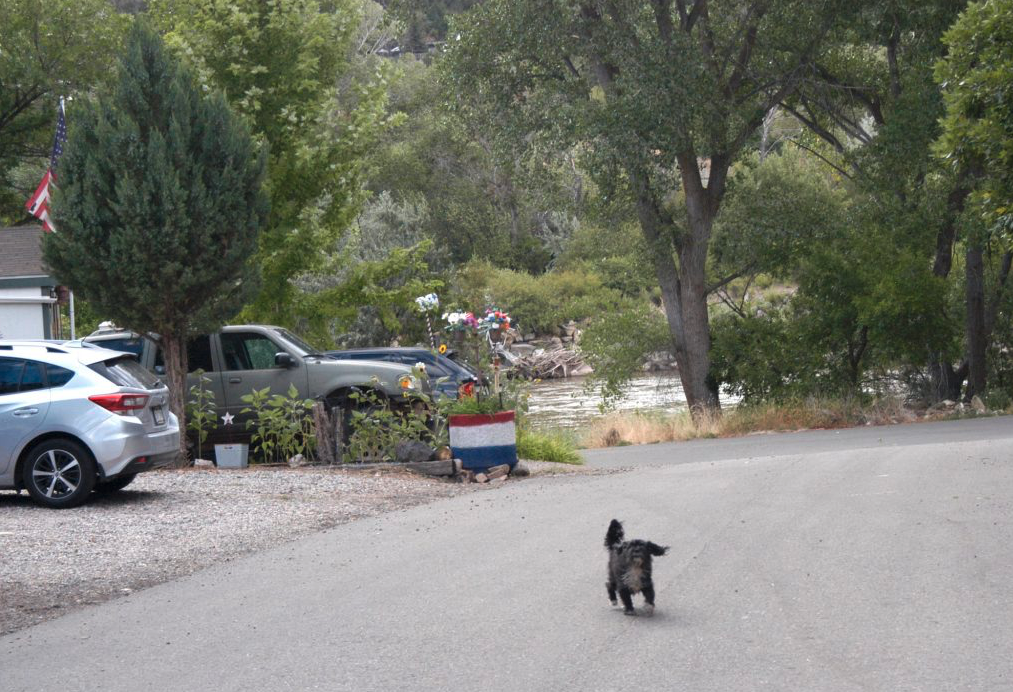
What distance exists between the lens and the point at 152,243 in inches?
634

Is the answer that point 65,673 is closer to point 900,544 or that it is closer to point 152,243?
point 900,544

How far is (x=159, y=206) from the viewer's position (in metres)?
16.2

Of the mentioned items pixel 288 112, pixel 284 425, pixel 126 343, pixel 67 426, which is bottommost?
pixel 284 425

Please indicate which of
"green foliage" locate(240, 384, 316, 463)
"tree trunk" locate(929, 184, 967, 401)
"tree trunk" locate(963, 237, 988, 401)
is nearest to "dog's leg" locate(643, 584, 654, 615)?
"green foliage" locate(240, 384, 316, 463)

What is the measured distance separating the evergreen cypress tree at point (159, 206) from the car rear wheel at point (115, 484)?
313 centimetres

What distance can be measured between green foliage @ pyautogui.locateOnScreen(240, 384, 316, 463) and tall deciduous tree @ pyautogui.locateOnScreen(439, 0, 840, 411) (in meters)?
10.0

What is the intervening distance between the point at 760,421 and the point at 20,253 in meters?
16.3

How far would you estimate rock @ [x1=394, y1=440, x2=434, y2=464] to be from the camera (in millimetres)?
16094

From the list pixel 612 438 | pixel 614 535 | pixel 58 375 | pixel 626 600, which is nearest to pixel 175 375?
pixel 58 375

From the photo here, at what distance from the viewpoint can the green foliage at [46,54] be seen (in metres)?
37.5

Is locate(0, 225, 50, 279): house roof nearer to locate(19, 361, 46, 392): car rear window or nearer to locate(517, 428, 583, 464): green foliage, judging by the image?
locate(517, 428, 583, 464): green foliage

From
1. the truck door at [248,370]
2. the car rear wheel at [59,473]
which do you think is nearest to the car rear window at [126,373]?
the car rear wheel at [59,473]

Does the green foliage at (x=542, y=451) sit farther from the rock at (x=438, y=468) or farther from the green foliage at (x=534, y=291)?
the green foliage at (x=534, y=291)

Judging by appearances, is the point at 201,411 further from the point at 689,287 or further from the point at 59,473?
the point at 689,287
